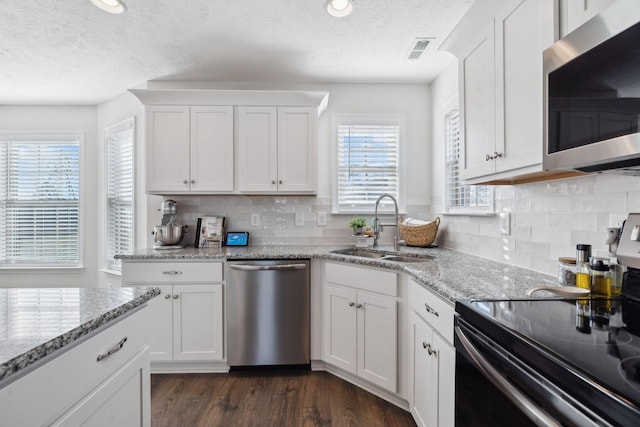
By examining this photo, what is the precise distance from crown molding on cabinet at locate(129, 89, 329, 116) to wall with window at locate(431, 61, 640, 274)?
124cm

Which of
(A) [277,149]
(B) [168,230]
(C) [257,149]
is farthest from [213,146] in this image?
(B) [168,230]

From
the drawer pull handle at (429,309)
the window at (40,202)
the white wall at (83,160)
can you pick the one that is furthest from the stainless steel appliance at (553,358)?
the window at (40,202)

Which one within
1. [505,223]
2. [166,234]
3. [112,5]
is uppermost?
[112,5]

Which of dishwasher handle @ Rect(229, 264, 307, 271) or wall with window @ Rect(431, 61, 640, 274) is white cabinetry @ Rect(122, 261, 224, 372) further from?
wall with window @ Rect(431, 61, 640, 274)

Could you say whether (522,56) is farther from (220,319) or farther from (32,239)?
(32,239)

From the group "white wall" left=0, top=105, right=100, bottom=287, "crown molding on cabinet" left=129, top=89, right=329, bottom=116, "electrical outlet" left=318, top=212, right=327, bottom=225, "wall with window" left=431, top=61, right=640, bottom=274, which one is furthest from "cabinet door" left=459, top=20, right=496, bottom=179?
"white wall" left=0, top=105, right=100, bottom=287

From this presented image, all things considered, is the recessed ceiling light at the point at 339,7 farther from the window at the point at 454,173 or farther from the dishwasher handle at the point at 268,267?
the dishwasher handle at the point at 268,267

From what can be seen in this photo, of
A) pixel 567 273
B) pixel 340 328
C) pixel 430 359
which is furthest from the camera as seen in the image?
pixel 340 328

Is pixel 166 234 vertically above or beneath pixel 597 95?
beneath

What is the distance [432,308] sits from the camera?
1513mm

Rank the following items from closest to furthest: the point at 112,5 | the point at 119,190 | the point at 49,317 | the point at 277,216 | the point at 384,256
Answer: the point at 49,317, the point at 112,5, the point at 384,256, the point at 277,216, the point at 119,190

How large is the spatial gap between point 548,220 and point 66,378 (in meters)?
1.96

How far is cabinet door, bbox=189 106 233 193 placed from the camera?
2.76m

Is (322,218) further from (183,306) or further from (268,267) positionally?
(183,306)
